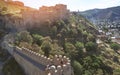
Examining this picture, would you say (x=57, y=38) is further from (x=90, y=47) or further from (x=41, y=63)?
(x=41, y=63)

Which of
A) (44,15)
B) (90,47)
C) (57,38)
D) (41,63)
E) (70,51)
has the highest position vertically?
(41,63)

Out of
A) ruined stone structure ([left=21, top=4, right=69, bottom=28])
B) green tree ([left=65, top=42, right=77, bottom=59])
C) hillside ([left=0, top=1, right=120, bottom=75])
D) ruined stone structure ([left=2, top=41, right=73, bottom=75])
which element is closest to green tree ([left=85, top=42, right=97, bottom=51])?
hillside ([left=0, top=1, right=120, bottom=75])

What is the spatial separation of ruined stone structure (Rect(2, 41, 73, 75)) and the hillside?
12352mm

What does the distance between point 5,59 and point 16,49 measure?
3.37m

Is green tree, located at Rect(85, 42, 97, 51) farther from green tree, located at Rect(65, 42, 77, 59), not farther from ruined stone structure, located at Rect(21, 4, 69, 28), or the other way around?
ruined stone structure, located at Rect(21, 4, 69, 28)

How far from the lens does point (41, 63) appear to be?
25766 millimetres

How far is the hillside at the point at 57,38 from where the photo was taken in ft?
178

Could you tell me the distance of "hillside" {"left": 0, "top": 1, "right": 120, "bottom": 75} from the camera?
5426cm

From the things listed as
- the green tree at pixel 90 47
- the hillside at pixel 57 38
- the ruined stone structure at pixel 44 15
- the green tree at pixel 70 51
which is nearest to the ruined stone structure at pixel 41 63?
the hillside at pixel 57 38

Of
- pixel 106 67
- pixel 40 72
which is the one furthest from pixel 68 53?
pixel 40 72

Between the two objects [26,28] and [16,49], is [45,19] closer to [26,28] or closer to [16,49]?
[26,28]

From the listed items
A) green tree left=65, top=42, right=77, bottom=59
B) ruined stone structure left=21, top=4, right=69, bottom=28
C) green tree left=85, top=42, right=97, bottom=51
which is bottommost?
green tree left=85, top=42, right=97, bottom=51

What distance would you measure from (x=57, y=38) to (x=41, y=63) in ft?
150

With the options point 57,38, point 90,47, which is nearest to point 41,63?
point 57,38
